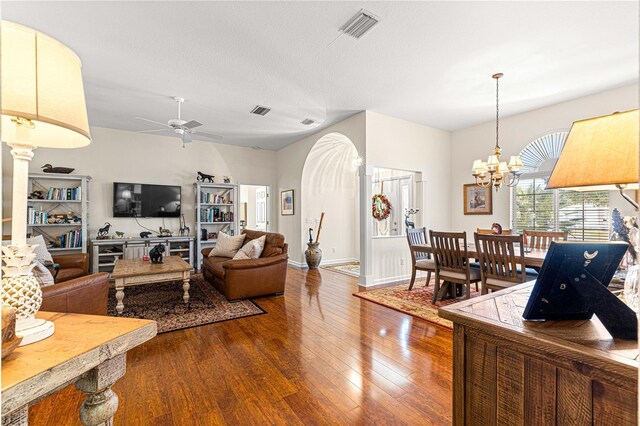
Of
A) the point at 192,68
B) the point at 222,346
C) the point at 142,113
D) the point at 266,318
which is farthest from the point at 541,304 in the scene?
the point at 142,113

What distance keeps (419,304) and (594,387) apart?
9.93 ft

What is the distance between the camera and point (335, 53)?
303cm

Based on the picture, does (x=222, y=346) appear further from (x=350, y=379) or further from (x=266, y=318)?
(x=350, y=379)

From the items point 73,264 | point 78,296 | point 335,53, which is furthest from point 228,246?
point 335,53

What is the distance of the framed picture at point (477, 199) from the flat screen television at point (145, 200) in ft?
18.9

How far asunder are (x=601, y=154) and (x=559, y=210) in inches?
178

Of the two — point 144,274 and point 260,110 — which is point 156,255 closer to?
point 144,274

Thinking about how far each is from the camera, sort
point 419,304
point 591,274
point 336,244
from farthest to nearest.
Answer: point 336,244 < point 419,304 < point 591,274

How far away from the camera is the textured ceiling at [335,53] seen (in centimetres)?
242

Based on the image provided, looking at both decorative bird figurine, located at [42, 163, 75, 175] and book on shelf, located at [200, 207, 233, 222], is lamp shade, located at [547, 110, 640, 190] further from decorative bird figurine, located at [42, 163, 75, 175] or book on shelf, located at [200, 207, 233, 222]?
decorative bird figurine, located at [42, 163, 75, 175]

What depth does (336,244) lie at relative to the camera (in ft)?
23.2

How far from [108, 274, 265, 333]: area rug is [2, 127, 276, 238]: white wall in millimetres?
2078

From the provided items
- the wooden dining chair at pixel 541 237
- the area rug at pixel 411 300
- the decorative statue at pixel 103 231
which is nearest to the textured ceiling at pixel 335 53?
the wooden dining chair at pixel 541 237

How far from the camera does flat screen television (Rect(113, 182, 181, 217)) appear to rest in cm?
569
